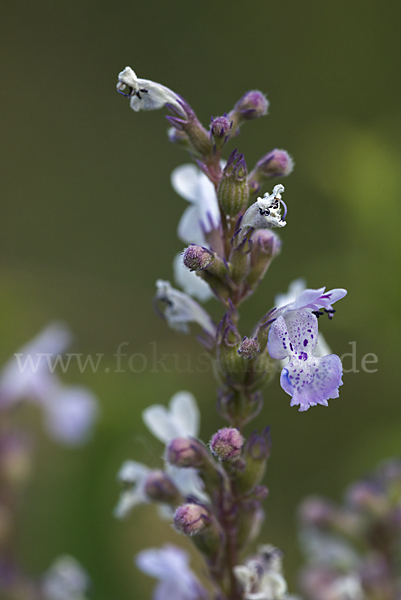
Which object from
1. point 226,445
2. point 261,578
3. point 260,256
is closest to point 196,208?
point 260,256

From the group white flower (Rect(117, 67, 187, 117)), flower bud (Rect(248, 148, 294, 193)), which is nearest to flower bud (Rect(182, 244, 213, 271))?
flower bud (Rect(248, 148, 294, 193))

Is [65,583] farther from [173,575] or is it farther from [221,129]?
[221,129]

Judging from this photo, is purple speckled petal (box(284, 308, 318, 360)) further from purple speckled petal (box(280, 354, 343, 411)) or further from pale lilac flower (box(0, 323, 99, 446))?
pale lilac flower (box(0, 323, 99, 446))

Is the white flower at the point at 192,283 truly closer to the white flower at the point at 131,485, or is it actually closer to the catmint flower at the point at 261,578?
the white flower at the point at 131,485

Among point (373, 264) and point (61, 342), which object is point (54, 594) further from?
point (373, 264)

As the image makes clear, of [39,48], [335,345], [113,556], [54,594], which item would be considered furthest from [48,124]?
[54,594]

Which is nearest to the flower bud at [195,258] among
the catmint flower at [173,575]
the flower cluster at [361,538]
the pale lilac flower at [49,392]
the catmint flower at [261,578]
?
the catmint flower at [261,578]

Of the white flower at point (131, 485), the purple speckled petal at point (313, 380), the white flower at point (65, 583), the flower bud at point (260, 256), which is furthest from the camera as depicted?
the white flower at point (65, 583)
